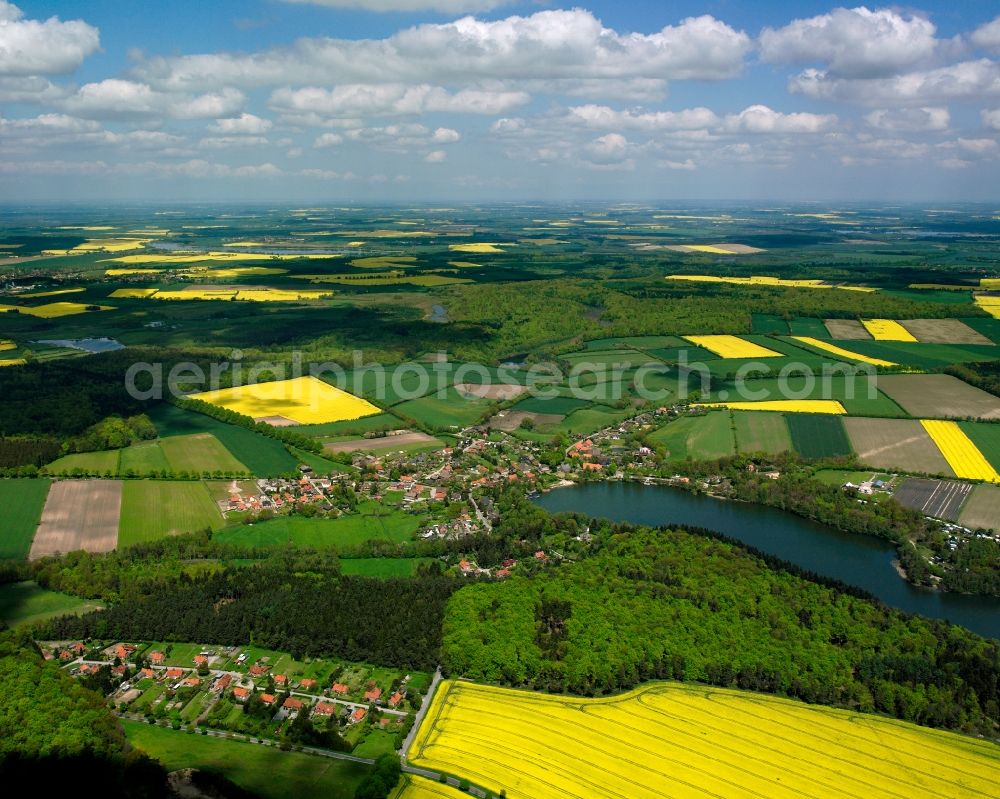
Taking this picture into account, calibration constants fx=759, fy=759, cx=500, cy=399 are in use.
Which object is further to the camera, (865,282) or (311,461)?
(865,282)

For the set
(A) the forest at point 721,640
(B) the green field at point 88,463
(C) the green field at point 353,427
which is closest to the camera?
(A) the forest at point 721,640

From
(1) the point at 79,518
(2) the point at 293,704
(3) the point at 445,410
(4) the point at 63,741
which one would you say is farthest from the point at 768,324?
(4) the point at 63,741

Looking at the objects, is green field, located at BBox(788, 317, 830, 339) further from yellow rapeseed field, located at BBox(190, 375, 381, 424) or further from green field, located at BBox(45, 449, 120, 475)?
green field, located at BBox(45, 449, 120, 475)

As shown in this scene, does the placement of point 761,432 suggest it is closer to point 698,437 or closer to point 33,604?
point 698,437

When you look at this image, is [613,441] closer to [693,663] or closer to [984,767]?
[693,663]

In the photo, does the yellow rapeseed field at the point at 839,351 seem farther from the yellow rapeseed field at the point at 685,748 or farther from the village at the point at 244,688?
the village at the point at 244,688

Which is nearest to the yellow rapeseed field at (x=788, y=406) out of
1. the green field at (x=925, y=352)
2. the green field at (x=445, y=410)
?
the green field at (x=445, y=410)

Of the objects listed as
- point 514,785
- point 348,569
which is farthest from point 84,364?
point 514,785
